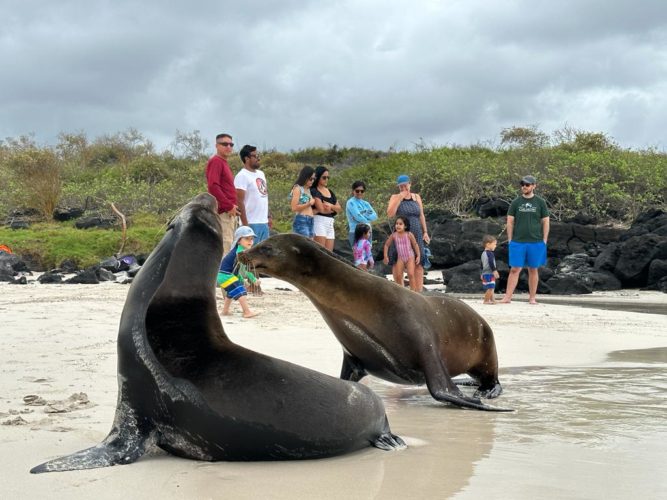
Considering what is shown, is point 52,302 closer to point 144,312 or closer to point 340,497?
point 144,312

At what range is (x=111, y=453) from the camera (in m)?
3.40

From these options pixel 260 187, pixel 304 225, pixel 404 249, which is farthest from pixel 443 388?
pixel 404 249

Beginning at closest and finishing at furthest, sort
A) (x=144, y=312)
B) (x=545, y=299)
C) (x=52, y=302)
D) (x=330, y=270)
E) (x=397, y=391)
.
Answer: (x=144, y=312) < (x=330, y=270) < (x=397, y=391) < (x=52, y=302) < (x=545, y=299)

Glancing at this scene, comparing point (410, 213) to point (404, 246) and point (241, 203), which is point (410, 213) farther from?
point (241, 203)

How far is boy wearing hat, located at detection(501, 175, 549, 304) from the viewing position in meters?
13.2

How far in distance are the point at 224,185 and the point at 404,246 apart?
3.03 metres

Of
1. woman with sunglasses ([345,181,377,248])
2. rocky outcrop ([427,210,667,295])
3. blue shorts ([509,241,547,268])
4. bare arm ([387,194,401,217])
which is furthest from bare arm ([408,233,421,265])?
rocky outcrop ([427,210,667,295])

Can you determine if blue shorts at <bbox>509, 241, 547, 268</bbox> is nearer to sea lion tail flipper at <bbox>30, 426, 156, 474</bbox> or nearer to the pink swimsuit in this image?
the pink swimsuit

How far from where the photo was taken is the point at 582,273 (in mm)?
17641

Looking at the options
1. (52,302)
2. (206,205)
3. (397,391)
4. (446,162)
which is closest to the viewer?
(206,205)

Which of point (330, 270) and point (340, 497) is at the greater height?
point (330, 270)

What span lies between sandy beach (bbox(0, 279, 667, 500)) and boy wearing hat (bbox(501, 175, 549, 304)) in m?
4.24

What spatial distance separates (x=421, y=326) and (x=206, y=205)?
202 cm

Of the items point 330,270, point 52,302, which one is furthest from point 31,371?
point 52,302
